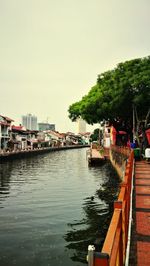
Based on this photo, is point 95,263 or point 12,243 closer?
point 95,263

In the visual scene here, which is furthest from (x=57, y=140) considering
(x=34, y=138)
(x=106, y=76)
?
(x=106, y=76)

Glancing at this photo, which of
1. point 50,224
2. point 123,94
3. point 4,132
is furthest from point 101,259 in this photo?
point 4,132

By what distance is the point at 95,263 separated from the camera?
9.85 feet

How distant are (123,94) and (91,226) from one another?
2346 cm

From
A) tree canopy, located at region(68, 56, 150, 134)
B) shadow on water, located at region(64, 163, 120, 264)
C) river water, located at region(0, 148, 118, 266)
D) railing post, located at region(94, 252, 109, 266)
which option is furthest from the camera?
tree canopy, located at region(68, 56, 150, 134)

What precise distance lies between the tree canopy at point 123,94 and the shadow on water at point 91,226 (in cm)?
1555

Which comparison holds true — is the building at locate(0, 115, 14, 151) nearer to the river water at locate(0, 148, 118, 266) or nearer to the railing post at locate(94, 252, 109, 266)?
the river water at locate(0, 148, 118, 266)

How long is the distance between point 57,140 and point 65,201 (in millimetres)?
150562

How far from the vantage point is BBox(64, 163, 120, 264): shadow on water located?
42.1 ft

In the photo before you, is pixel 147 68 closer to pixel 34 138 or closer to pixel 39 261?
pixel 39 261

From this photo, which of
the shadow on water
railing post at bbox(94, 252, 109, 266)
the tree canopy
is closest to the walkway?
the shadow on water

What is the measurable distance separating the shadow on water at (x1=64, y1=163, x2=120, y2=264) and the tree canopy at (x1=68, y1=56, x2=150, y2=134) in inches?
612

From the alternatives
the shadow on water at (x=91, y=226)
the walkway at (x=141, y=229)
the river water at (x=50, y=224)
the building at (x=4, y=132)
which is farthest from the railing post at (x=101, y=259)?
the building at (x=4, y=132)

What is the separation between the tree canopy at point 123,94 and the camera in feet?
117
